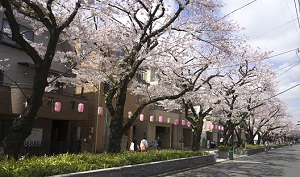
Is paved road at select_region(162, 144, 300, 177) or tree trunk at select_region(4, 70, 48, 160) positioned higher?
tree trunk at select_region(4, 70, 48, 160)

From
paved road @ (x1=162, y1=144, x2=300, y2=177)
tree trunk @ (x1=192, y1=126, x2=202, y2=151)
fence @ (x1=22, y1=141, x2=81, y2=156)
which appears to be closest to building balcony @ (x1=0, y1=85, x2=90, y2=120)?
fence @ (x1=22, y1=141, x2=81, y2=156)

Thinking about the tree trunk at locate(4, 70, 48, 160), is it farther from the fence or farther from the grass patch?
the fence

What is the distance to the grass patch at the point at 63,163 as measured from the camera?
6914mm

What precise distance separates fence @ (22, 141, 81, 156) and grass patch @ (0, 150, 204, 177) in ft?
24.1

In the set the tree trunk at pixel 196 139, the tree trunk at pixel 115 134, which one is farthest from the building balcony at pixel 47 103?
the tree trunk at pixel 196 139

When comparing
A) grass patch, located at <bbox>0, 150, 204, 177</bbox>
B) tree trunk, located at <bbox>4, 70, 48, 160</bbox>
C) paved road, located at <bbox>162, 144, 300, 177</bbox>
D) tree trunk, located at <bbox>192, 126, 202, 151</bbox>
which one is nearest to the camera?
grass patch, located at <bbox>0, 150, 204, 177</bbox>

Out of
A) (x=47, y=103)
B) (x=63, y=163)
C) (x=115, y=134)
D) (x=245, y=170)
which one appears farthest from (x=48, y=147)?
(x=245, y=170)

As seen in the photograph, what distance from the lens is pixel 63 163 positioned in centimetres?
841

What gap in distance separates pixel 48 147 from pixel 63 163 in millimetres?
10513

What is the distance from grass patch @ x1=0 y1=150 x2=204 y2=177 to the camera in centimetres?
691

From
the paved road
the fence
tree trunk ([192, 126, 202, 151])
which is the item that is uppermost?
tree trunk ([192, 126, 202, 151])

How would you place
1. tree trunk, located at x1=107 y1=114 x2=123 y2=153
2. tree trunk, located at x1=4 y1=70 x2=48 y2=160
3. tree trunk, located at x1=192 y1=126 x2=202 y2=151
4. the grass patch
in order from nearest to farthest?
1. the grass patch
2. tree trunk, located at x1=4 y1=70 x2=48 y2=160
3. tree trunk, located at x1=107 y1=114 x2=123 y2=153
4. tree trunk, located at x1=192 y1=126 x2=202 y2=151

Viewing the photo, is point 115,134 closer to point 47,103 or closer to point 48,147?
point 47,103

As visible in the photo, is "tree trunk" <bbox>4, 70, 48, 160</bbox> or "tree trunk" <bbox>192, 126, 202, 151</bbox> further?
"tree trunk" <bbox>192, 126, 202, 151</bbox>
